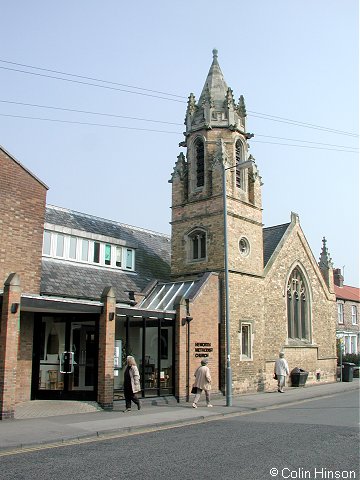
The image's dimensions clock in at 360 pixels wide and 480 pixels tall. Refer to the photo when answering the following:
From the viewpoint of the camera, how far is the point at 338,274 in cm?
5284

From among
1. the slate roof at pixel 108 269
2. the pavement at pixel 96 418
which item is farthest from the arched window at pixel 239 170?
the pavement at pixel 96 418

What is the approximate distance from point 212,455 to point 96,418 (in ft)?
18.6

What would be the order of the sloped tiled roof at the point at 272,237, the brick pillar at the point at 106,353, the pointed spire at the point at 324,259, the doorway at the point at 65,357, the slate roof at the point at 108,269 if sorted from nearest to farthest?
1. the brick pillar at the point at 106,353
2. the doorway at the point at 65,357
3. the slate roof at the point at 108,269
4. the sloped tiled roof at the point at 272,237
5. the pointed spire at the point at 324,259

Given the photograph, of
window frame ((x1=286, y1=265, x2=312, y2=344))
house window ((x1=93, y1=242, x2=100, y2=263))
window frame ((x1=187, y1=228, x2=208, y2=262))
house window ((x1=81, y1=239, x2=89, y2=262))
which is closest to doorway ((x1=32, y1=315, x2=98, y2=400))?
house window ((x1=81, y1=239, x2=89, y2=262))

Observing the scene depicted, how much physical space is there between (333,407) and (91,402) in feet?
26.1

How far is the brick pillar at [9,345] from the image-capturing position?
13.3m

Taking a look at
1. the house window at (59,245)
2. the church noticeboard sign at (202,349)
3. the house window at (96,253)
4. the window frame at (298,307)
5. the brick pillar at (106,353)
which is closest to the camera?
the brick pillar at (106,353)

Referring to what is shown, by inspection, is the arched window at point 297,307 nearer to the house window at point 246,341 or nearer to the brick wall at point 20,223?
the house window at point 246,341

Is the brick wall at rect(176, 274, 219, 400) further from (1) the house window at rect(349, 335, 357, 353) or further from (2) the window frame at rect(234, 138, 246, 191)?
(1) the house window at rect(349, 335, 357, 353)

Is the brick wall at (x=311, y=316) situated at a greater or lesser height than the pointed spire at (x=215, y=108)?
lesser

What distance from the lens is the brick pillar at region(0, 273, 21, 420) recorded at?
43.5 feet

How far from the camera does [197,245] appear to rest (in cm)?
2400

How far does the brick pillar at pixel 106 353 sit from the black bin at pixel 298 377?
12692 millimetres

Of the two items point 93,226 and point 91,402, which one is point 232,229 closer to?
point 93,226
